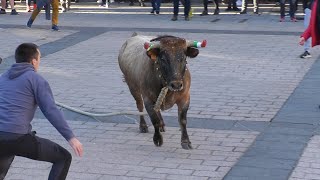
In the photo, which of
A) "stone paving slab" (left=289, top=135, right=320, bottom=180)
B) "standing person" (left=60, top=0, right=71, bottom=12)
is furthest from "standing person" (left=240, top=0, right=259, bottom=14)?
"stone paving slab" (left=289, top=135, right=320, bottom=180)

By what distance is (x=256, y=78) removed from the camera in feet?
37.4

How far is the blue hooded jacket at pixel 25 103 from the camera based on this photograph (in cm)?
518

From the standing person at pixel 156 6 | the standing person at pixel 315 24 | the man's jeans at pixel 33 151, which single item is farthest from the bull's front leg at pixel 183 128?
the standing person at pixel 156 6

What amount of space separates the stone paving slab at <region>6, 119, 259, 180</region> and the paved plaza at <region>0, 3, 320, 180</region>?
1cm

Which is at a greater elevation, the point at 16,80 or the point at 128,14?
the point at 16,80

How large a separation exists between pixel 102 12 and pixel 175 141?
49.9 feet

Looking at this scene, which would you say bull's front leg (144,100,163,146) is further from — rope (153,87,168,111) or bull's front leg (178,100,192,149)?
bull's front leg (178,100,192,149)

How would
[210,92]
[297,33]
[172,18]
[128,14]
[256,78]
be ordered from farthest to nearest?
[128,14] < [172,18] < [297,33] < [256,78] < [210,92]

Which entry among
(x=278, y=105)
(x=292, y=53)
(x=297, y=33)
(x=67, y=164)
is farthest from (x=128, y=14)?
(x=67, y=164)

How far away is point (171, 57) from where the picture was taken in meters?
7.01

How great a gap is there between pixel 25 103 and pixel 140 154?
241 cm

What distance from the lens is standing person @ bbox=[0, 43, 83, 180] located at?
17.0 feet

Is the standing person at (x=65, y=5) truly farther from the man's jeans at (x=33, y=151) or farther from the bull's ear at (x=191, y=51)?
the man's jeans at (x=33, y=151)

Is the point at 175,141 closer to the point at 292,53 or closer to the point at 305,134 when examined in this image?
the point at 305,134
